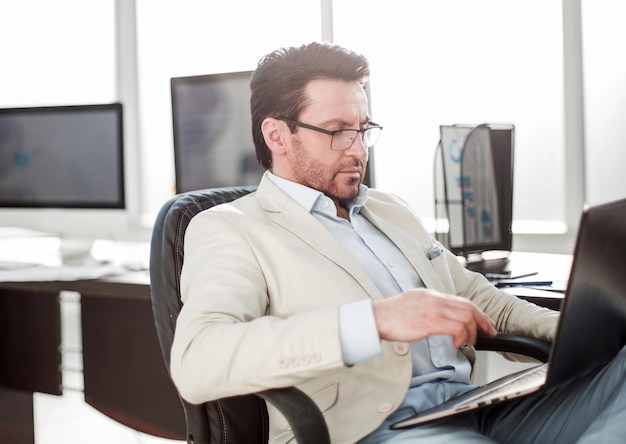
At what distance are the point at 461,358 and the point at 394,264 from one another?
0.24 metres

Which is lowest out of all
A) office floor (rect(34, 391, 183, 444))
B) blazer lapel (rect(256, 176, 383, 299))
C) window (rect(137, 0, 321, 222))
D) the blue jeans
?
office floor (rect(34, 391, 183, 444))

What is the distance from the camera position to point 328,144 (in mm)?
1575

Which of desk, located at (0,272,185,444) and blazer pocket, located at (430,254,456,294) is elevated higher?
blazer pocket, located at (430,254,456,294)

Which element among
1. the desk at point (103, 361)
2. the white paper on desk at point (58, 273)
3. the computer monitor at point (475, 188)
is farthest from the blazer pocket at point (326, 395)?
the desk at point (103, 361)

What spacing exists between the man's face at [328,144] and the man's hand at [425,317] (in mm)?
521

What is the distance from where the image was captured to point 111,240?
3.23 meters

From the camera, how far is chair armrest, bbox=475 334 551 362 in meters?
1.50

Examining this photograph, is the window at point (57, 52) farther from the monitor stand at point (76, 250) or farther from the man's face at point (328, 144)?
the man's face at point (328, 144)

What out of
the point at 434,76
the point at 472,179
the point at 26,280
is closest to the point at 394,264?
the point at 472,179

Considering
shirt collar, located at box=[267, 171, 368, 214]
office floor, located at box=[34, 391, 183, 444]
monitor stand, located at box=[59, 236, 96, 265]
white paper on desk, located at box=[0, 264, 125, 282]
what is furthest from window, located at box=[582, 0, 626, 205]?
office floor, located at box=[34, 391, 183, 444]

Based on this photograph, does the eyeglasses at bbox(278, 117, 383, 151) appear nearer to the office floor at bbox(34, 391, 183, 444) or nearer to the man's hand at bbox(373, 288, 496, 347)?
the man's hand at bbox(373, 288, 496, 347)

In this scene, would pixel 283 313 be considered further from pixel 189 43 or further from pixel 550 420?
pixel 189 43

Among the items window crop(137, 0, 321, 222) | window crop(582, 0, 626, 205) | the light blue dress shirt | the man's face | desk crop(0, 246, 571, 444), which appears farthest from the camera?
window crop(137, 0, 321, 222)

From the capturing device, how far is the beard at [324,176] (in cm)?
159
